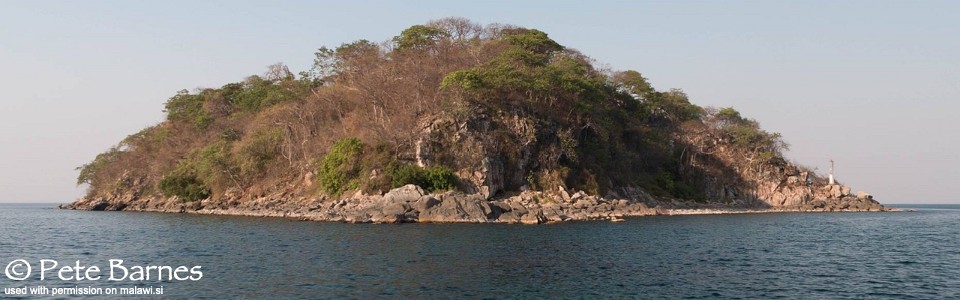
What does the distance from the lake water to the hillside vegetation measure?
62.3ft

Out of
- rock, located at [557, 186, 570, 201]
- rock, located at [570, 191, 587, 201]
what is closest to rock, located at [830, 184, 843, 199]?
rock, located at [570, 191, 587, 201]

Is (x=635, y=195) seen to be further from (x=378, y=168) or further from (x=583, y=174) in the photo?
(x=378, y=168)

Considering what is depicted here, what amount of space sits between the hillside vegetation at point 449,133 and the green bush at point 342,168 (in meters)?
0.14

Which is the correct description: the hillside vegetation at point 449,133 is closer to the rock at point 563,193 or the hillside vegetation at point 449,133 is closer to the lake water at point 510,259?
the rock at point 563,193

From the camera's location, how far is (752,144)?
9919cm

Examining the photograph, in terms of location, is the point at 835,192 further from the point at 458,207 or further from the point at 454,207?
the point at 454,207

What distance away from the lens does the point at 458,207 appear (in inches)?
2387

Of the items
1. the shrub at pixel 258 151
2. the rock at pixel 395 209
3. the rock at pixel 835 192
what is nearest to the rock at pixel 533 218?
the rock at pixel 395 209

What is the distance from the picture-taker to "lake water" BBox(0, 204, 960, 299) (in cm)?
2700

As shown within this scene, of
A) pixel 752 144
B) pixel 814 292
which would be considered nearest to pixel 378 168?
pixel 814 292

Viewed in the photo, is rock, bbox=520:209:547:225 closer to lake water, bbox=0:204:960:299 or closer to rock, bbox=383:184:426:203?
lake water, bbox=0:204:960:299

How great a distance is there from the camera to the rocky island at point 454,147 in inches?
2805

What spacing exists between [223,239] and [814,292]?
3413 centimetres

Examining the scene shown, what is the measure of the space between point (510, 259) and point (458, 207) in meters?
25.8
